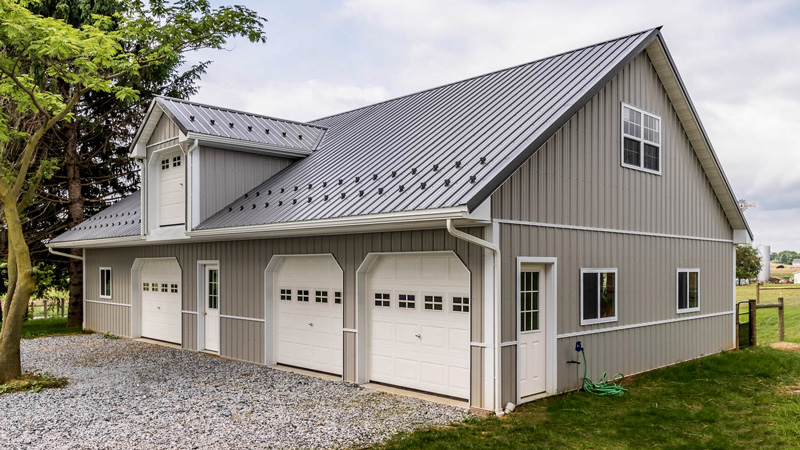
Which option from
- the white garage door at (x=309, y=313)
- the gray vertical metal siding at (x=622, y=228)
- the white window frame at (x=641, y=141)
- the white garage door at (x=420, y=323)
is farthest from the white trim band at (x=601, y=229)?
the white garage door at (x=309, y=313)

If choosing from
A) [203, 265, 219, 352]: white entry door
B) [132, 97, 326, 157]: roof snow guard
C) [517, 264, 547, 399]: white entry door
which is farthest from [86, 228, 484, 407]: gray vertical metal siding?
[132, 97, 326, 157]: roof snow guard

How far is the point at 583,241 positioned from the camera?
31.1 feet

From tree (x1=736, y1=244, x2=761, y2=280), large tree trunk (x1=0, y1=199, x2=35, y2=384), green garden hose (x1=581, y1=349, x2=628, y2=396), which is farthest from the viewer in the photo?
tree (x1=736, y1=244, x2=761, y2=280)

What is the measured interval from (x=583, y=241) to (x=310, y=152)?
6.63 meters

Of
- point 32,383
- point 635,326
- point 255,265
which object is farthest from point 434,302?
point 32,383

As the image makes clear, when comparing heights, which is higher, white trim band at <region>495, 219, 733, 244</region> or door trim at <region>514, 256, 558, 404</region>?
white trim band at <region>495, 219, 733, 244</region>

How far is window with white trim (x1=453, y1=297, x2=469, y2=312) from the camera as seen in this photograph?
8391 mm

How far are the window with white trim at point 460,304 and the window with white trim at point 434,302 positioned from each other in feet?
0.80

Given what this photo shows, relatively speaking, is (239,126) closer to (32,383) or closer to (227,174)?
(227,174)

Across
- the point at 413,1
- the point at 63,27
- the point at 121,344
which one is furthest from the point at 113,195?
the point at 413,1

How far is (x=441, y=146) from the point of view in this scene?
9633 millimetres

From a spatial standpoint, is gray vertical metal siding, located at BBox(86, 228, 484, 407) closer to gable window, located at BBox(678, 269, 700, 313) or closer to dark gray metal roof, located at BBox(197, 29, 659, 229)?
dark gray metal roof, located at BBox(197, 29, 659, 229)

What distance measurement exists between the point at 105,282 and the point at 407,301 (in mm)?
11640

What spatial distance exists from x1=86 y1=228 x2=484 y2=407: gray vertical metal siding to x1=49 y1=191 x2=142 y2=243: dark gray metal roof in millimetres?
672
